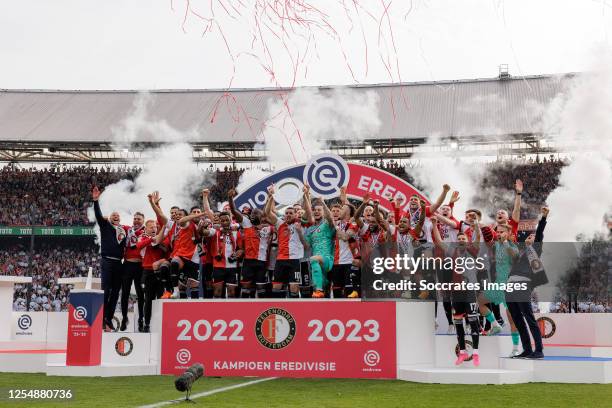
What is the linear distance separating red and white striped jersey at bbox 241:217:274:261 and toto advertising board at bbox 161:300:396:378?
0.87 m

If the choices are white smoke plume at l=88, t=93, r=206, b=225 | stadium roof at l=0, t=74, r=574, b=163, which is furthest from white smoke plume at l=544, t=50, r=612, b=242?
white smoke plume at l=88, t=93, r=206, b=225

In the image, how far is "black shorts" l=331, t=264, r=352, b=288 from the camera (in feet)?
37.2

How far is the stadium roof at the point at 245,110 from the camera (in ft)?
112

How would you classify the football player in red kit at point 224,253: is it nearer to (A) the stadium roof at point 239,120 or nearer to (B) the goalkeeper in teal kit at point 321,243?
(B) the goalkeeper in teal kit at point 321,243

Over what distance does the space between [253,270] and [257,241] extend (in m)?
0.44

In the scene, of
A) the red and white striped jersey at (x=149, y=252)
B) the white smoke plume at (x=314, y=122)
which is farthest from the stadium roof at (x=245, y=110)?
the red and white striped jersey at (x=149, y=252)

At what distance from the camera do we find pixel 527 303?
968 centimetres

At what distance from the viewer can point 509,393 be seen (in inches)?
317

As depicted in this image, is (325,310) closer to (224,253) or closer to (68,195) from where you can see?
(224,253)

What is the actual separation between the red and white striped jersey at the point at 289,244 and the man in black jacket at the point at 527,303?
309cm

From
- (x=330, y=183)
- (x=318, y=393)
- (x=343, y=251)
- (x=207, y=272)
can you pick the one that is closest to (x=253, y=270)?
(x=207, y=272)

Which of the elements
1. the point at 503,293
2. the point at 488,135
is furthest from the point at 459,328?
the point at 488,135

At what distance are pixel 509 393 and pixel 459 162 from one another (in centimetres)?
2809

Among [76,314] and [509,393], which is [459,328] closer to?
[509,393]
